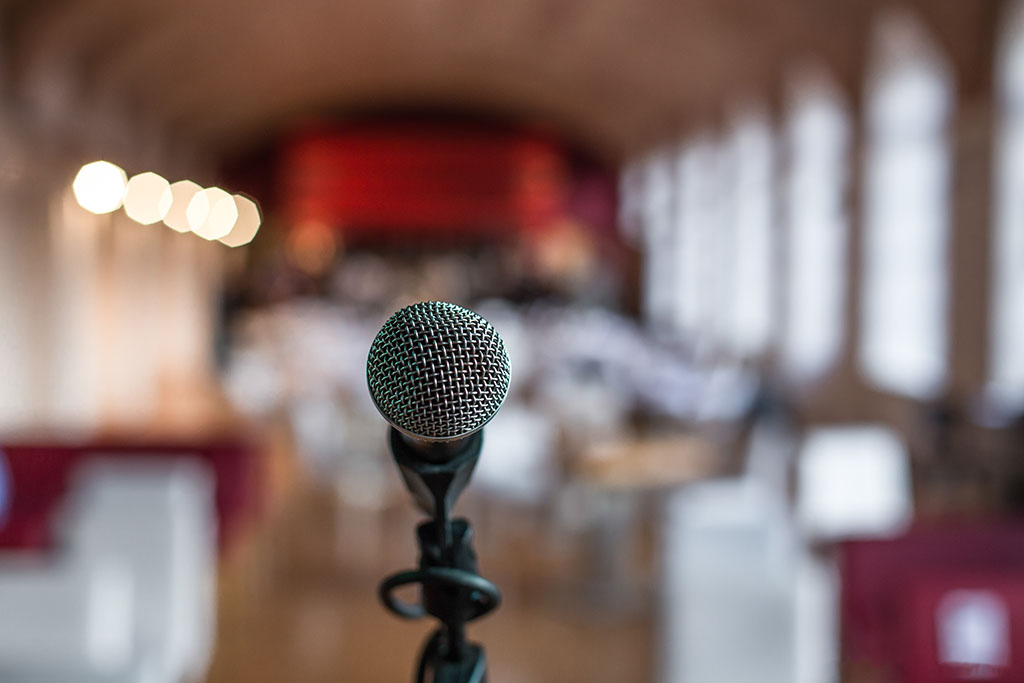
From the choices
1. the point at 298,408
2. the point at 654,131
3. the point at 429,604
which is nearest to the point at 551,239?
the point at 654,131

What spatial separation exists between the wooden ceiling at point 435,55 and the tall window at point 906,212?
1.75 ft

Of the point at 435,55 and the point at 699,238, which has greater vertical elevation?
the point at 435,55

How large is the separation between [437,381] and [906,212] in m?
10.7

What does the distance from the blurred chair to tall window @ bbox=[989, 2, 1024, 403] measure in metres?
5.79

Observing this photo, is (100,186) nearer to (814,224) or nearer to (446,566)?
(446,566)

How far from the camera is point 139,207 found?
30.3ft

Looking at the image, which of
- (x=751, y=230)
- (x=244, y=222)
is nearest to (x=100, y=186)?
(x=244, y=222)

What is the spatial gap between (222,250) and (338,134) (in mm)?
3972

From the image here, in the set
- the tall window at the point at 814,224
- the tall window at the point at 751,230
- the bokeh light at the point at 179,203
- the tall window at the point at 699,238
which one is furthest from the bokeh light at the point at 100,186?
the tall window at the point at 699,238

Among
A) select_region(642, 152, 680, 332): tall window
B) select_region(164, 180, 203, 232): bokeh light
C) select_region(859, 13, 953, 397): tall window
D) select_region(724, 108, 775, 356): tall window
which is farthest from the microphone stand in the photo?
select_region(642, 152, 680, 332): tall window

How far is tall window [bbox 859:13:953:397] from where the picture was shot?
10.0 meters

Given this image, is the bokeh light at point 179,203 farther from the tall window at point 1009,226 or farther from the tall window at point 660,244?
the tall window at point 660,244

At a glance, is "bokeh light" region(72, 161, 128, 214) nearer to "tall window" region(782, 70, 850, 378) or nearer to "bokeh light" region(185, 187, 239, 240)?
"bokeh light" region(185, 187, 239, 240)

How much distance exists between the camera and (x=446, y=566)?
1218 millimetres
